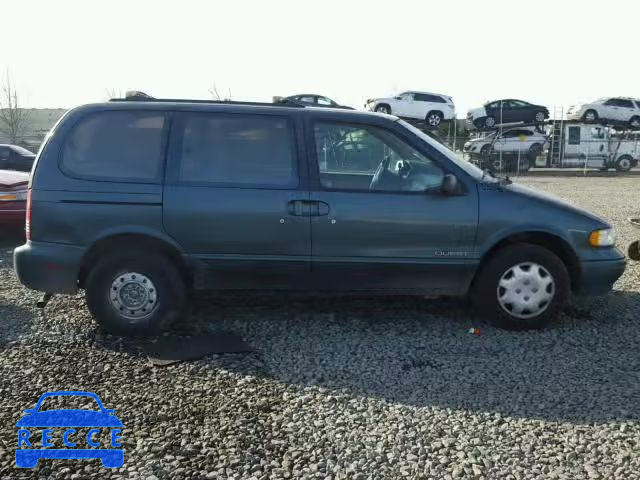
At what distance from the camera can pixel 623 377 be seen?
3.67 metres

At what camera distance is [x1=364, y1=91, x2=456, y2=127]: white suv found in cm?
2588

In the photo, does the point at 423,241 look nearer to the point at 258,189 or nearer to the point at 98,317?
the point at 258,189

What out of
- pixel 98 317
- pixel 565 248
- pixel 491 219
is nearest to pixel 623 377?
pixel 565 248

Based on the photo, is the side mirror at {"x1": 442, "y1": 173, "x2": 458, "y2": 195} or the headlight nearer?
the side mirror at {"x1": 442, "y1": 173, "x2": 458, "y2": 195}

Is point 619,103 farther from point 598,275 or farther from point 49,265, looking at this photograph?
point 49,265

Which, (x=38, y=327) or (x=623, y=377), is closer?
A: (x=623, y=377)

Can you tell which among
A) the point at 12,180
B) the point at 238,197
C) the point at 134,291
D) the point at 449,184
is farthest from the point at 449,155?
the point at 12,180

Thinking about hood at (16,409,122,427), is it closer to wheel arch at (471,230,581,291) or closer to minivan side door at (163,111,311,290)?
minivan side door at (163,111,311,290)

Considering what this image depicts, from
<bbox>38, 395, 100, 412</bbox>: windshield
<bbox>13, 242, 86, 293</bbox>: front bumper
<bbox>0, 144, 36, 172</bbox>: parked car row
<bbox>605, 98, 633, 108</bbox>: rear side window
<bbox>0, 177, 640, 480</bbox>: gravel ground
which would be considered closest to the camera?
<bbox>0, 177, 640, 480</bbox>: gravel ground

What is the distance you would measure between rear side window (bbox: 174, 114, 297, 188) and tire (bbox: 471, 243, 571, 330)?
1730 mm

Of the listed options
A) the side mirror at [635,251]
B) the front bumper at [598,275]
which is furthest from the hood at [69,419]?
the side mirror at [635,251]

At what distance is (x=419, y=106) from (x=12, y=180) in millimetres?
21380

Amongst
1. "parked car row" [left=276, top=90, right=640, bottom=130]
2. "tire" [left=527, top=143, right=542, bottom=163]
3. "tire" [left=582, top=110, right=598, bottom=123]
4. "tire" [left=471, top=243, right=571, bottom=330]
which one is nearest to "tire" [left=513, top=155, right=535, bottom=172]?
"tire" [left=527, top=143, right=542, bottom=163]

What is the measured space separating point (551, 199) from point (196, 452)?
3328 millimetres
